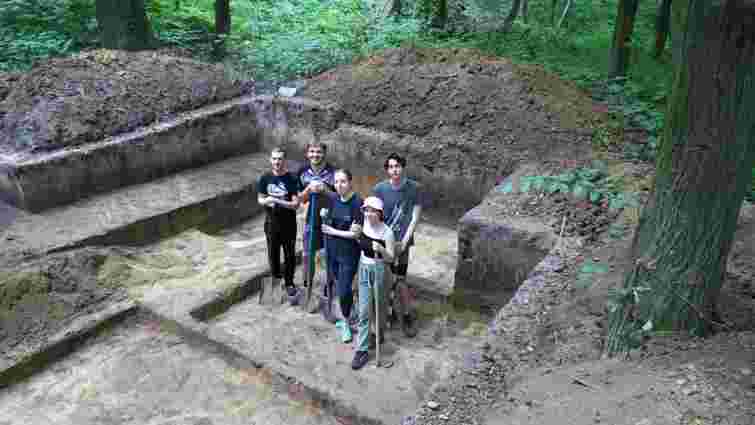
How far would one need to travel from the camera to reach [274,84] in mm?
9688

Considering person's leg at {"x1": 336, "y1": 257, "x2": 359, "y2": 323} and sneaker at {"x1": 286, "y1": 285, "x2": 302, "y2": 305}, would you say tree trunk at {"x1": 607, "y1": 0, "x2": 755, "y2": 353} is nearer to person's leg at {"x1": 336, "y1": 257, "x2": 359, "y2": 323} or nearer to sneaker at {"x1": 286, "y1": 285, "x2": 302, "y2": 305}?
person's leg at {"x1": 336, "y1": 257, "x2": 359, "y2": 323}

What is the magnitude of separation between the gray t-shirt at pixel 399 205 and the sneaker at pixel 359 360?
1.04 m

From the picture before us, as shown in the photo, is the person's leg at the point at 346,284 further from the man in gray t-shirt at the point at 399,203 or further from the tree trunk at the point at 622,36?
the tree trunk at the point at 622,36

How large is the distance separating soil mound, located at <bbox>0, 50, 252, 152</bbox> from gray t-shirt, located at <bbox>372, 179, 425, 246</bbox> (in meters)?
4.39

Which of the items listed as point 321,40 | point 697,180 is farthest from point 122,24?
point 697,180

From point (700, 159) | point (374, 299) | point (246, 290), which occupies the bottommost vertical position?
point (246, 290)

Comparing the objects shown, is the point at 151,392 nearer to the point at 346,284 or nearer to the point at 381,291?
the point at 346,284

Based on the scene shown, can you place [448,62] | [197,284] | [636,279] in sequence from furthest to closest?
[448,62] < [197,284] < [636,279]

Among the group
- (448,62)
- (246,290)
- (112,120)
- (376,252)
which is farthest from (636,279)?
(112,120)

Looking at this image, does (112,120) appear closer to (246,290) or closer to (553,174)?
(246,290)

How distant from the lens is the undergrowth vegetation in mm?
8805

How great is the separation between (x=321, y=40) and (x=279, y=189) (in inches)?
239

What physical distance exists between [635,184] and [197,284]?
4.41 metres

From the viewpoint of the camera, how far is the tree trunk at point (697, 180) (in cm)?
299
